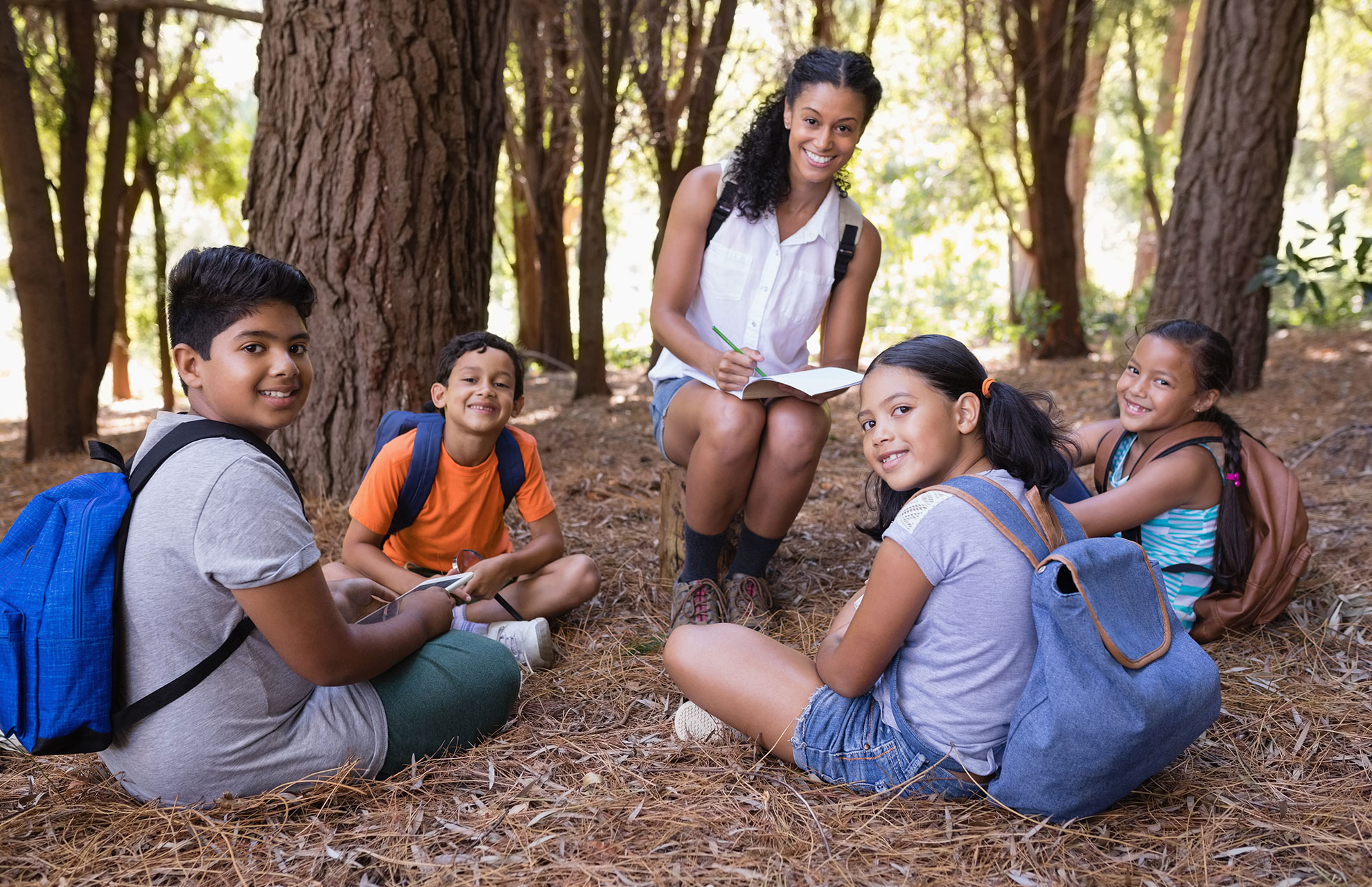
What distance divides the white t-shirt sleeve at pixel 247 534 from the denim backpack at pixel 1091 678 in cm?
125

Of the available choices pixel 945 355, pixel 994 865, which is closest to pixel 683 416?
pixel 945 355

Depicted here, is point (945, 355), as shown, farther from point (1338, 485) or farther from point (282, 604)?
point (1338, 485)

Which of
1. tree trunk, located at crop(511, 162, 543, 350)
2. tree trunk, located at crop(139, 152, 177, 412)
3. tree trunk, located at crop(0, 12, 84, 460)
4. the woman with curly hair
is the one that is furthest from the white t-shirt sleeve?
tree trunk, located at crop(511, 162, 543, 350)

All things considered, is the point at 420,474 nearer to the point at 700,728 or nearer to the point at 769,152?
the point at 700,728

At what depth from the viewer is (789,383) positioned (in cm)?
267

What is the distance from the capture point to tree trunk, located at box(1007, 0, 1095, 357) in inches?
357

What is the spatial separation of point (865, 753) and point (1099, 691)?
519 mm

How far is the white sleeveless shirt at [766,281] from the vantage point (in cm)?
311

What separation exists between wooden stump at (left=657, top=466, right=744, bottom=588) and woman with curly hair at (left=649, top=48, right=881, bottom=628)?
10 centimetres

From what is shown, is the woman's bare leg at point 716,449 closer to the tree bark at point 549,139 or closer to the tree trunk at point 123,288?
the tree bark at point 549,139

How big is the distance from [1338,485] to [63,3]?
807cm

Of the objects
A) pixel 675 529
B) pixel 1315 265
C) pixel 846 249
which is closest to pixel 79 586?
pixel 675 529

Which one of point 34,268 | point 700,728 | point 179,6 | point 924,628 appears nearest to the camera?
point 924,628

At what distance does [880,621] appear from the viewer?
1.86 meters
